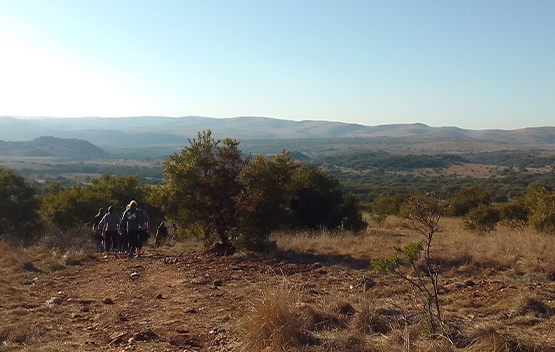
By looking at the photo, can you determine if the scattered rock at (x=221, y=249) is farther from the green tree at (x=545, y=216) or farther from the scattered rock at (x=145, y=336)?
the green tree at (x=545, y=216)

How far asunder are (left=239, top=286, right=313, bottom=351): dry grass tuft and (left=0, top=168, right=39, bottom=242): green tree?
20.3 m

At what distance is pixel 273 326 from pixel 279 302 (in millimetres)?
303

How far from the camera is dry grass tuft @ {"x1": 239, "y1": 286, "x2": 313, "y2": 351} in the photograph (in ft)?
14.8

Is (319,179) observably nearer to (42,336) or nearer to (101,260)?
(101,260)

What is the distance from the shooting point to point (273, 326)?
470cm

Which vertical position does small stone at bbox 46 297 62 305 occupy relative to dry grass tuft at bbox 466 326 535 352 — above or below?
below

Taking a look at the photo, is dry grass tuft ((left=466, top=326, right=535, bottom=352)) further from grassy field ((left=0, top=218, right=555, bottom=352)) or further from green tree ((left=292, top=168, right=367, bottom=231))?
green tree ((left=292, top=168, right=367, bottom=231))

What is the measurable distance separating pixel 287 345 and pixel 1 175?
2233 centimetres

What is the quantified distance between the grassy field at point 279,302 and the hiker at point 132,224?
142cm

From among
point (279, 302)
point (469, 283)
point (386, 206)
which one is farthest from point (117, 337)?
point (386, 206)

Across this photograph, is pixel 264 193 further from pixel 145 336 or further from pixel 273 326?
pixel 273 326

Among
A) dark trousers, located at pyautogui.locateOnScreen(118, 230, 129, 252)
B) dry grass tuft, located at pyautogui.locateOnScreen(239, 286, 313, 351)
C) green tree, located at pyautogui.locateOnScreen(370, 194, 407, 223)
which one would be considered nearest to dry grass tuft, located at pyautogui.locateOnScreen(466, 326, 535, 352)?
dry grass tuft, located at pyautogui.locateOnScreen(239, 286, 313, 351)

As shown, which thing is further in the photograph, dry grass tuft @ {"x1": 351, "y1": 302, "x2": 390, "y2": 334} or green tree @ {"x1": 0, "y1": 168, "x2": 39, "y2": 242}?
green tree @ {"x1": 0, "y1": 168, "x2": 39, "y2": 242}

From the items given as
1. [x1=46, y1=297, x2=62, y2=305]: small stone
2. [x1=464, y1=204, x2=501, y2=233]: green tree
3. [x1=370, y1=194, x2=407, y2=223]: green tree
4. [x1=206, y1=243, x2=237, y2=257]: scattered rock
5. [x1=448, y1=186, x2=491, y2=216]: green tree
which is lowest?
[x1=370, y1=194, x2=407, y2=223]: green tree
